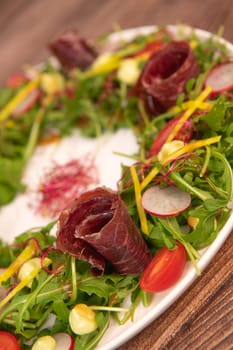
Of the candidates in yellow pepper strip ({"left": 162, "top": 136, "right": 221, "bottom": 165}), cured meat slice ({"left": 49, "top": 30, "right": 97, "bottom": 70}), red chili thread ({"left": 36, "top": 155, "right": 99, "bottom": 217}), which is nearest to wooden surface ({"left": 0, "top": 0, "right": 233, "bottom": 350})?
yellow pepper strip ({"left": 162, "top": 136, "right": 221, "bottom": 165})

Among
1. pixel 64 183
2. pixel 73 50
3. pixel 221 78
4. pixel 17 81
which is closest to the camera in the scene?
pixel 221 78

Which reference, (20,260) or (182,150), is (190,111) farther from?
(20,260)

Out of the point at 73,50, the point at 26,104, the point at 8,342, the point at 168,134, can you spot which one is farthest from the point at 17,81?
the point at 8,342

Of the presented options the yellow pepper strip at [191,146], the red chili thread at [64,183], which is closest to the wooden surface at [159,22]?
the yellow pepper strip at [191,146]

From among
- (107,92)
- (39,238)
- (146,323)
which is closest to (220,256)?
(146,323)

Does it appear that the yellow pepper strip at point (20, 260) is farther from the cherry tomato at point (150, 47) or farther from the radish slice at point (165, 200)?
the cherry tomato at point (150, 47)

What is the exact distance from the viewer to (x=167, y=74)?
2.23m

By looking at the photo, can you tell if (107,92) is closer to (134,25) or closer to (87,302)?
(134,25)

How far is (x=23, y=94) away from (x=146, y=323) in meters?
1.58

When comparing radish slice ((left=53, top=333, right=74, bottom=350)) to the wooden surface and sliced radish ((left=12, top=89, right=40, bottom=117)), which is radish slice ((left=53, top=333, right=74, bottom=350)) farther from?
sliced radish ((left=12, top=89, right=40, bottom=117))

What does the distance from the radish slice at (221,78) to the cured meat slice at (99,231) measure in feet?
2.14

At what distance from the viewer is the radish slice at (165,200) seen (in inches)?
66.4

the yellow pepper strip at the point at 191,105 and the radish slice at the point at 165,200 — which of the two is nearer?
the radish slice at the point at 165,200

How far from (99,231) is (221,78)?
2.67 feet
